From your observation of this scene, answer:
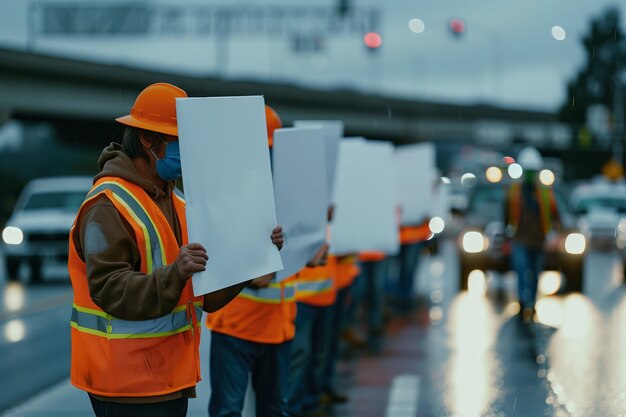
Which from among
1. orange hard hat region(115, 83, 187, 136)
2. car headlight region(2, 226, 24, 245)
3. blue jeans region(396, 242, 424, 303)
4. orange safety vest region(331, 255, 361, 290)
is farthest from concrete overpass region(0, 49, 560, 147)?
orange hard hat region(115, 83, 187, 136)

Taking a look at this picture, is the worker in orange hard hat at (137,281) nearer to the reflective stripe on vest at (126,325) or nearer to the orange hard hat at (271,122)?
the reflective stripe on vest at (126,325)

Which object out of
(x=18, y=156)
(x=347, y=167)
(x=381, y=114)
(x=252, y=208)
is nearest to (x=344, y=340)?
(x=347, y=167)

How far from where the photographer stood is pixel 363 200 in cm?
1069

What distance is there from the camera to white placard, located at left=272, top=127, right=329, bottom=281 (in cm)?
657

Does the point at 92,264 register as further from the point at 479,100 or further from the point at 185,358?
the point at 479,100

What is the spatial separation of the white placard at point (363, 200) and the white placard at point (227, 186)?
4.85m

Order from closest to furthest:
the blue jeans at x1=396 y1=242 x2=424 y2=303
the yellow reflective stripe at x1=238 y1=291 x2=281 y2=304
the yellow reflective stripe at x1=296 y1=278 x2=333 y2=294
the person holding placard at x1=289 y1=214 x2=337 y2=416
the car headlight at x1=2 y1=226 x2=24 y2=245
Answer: the yellow reflective stripe at x1=238 y1=291 x2=281 y2=304, the person holding placard at x1=289 y1=214 x2=337 y2=416, the yellow reflective stripe at x1=296 y1=278 x2=333 y2=294, the blue jeans at x1=396 y1=242 x2=424 y2=303, the car headlight at x1=2 y1=226 x2=24 y2=245

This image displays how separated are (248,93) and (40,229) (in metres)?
34.2

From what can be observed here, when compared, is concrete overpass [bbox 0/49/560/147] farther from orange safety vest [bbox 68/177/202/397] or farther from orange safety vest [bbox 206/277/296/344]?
orange safety vest [bbox 68/177/202/397]

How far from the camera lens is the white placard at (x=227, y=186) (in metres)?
4.68

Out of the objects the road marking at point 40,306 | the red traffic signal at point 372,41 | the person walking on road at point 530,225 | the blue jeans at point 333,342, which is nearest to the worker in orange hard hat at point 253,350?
the blue jeans at point 333,342

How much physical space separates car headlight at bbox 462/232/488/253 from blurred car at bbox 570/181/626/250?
1284 cm

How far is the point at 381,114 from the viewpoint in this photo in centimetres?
7656

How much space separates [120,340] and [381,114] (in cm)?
7236
